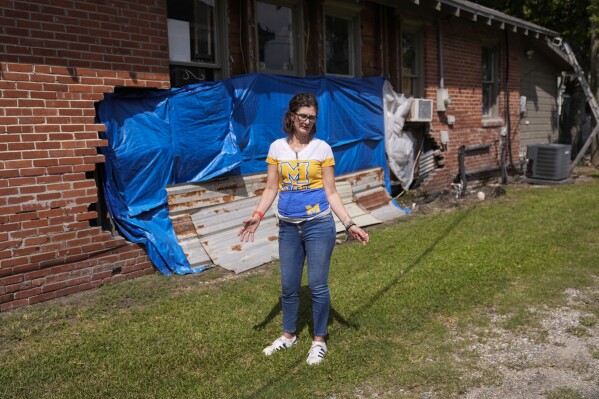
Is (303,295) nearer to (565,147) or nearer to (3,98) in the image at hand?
(3,98)

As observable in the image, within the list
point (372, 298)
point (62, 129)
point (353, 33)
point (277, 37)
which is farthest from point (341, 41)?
point (372, 298)

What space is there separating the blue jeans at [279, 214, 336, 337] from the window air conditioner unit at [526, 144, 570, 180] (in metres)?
10.6

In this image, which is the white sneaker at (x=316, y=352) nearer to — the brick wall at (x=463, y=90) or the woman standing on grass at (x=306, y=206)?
the woman standing on grass at (x=306, y=206)

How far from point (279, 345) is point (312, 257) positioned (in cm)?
76

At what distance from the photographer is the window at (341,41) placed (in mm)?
9312

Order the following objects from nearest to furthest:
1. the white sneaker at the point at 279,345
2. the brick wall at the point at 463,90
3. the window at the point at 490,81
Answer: the white sneaker at the point at 279,345, the brick wall at the point at 463,90, the window at the point at 490,81

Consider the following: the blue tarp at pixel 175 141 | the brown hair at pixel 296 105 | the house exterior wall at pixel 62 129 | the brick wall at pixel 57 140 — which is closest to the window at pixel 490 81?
the blue tarp at pixel 175 141

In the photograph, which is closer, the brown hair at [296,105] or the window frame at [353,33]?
the brown hair at [296,105]

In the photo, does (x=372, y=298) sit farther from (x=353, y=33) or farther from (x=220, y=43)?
(x=353, y=33)

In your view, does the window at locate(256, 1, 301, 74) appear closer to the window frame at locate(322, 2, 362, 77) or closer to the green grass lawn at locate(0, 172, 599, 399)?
the window frame at locate(322, 2, 362, 77)

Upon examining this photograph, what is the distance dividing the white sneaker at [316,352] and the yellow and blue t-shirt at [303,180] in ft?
3.11

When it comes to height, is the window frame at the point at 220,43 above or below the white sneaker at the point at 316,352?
above

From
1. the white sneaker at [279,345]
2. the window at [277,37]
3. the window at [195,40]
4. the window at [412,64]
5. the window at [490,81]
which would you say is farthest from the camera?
the window at [490,81]

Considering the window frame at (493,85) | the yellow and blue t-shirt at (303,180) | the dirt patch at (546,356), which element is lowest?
the dirt patch at (546,356)
